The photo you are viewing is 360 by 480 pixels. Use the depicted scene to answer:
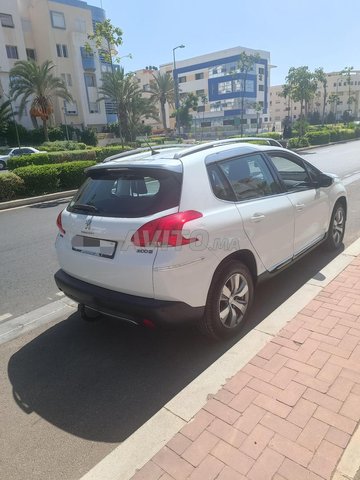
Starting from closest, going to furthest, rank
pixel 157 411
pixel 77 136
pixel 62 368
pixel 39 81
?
pixel 157 411
pixel 62 368
pixel 39 81
pixel 77 136

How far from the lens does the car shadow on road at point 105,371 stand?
254 cm

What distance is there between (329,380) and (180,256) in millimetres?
1376

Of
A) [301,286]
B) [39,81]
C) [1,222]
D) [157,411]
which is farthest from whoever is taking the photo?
[39,81]

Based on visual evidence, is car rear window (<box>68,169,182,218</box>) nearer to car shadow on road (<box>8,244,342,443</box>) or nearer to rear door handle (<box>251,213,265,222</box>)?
rear door handle (<box>251,213,265,222</box>)

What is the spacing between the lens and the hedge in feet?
38.8

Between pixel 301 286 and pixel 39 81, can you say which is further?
pixel 39 81

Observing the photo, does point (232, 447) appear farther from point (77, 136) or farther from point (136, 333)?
point (77, 136)

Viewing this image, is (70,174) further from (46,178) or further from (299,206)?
(299,206)

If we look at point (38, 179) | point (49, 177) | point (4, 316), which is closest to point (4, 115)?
point (49, 177)

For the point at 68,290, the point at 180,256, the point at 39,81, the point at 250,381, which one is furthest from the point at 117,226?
the point at 39,81

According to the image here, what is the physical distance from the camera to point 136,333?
3547 mm

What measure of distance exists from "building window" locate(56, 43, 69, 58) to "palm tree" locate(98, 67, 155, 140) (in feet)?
16.9

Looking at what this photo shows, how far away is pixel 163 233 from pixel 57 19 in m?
48.1

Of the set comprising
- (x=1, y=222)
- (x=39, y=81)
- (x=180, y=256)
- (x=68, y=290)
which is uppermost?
(x=39, y=81)
